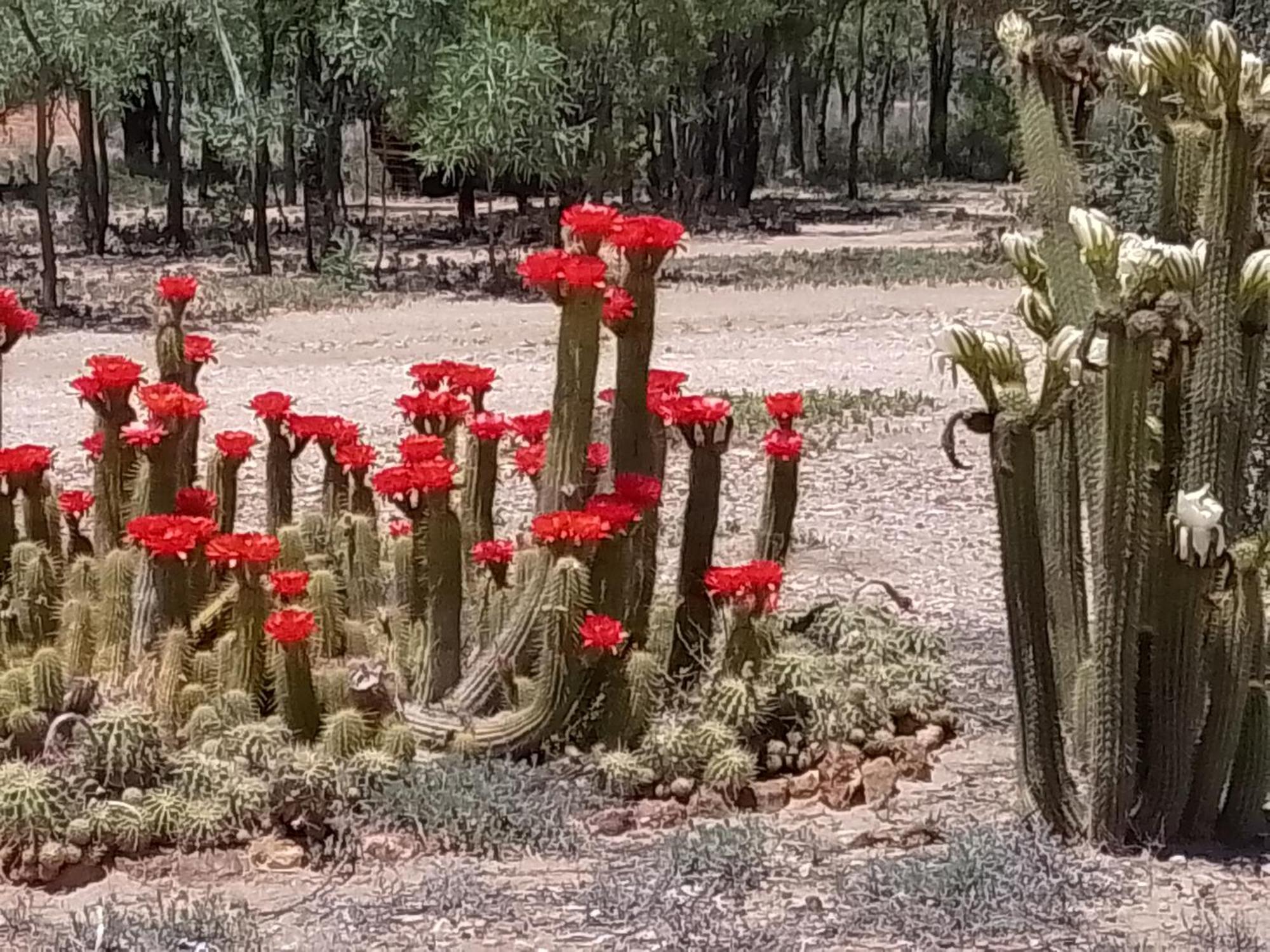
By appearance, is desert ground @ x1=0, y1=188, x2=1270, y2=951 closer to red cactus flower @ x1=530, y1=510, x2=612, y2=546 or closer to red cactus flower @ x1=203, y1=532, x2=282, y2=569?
red cactus flower @ x1=530, y1=510, x2=612, y2=546

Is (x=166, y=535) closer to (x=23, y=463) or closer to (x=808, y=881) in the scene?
(x=23, y=463)

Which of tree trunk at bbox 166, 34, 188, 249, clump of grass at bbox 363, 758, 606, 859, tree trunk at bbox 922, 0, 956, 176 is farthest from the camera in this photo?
tree trunk at bbox 922, 0, 956, 176

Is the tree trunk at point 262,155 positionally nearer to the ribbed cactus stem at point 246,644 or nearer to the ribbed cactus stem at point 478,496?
the ribbed cactus stem at point 478,496

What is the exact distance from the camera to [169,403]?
14.9 feet

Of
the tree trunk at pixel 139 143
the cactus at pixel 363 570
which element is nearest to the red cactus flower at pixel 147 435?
the cactus at pixel 363 570

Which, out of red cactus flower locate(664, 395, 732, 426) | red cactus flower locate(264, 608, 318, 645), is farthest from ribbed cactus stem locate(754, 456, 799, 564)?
red cactus flower locate(264, 608, 318, 645)

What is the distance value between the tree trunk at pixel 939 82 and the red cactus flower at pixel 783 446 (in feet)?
104

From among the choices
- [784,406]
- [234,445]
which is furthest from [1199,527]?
[234,445]

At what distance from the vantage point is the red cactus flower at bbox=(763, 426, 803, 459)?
16.5 ft

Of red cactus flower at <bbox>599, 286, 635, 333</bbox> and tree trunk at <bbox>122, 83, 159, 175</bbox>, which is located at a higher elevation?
tree trunk at <bbox>122, 83, 159, 175</bbox>

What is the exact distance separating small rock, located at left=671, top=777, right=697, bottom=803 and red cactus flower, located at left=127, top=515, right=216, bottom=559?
131 centimetres

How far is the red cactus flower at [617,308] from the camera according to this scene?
441cm

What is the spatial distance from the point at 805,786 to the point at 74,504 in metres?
2.16

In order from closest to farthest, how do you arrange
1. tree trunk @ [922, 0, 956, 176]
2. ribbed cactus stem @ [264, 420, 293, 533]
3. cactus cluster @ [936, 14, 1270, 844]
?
cactus cluster @ [936, 14, 1270, 844] → ribbed cactus stem @ [264, 420, 293, 533] → tree trunk @ [922, 0, 956, 176]
